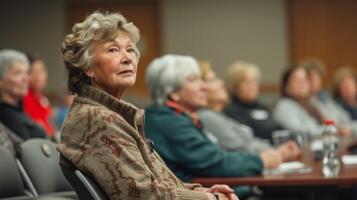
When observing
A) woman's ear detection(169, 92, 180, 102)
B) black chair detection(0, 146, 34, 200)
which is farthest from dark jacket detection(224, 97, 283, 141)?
black chair detection(0, 146, 34, 200)

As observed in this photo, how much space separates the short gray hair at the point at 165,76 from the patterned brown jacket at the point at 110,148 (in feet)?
4.54

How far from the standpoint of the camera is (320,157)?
14.6 ft

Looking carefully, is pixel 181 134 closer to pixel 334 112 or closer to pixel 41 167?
pixel 41 167

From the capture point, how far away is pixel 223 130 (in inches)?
182

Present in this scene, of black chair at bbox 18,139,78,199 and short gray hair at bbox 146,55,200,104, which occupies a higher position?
short gray hair at bbox 146,55,200,104

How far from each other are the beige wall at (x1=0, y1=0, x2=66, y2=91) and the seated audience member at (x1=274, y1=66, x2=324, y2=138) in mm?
3687

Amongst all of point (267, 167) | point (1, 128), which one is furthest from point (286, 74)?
point (1, 128)

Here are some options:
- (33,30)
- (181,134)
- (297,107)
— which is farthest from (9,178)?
(33,30)

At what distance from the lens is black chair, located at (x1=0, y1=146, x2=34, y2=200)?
3005 millimetres

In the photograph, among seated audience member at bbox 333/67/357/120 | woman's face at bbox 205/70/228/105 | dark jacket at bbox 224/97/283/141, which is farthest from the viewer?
seated audience member at bbox 333/67/357/120

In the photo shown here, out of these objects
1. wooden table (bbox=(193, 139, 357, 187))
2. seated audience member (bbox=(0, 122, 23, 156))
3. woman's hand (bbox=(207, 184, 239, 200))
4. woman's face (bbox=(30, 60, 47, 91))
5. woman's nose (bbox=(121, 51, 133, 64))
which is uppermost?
woman's face (bbox=(30, 60, 47, 91))

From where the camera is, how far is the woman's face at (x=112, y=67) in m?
2.54

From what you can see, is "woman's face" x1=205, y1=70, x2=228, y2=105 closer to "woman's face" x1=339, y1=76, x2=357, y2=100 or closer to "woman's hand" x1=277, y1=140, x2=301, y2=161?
"woman's hand" x1=277, y1=140, x2=301, y2=161

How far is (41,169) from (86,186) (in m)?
0.87
